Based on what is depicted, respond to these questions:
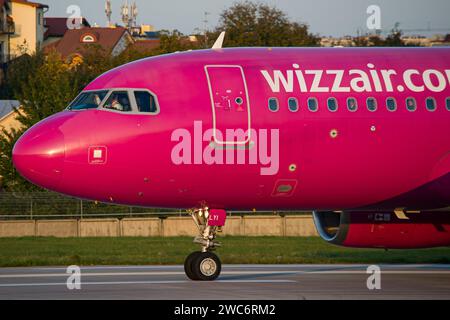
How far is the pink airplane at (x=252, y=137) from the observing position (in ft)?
76.6

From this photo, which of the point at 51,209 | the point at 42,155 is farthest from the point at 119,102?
the point at 51,209

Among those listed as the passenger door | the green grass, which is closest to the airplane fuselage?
the passenger door

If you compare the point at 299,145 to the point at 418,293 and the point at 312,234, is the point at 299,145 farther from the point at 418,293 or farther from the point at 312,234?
Answer: the point at 312,234

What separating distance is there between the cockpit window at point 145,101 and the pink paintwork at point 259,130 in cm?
15

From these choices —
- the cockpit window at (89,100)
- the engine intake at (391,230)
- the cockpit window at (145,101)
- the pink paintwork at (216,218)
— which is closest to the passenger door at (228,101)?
the cockpit window at (145,101)

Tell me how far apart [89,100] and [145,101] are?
1.12 metres

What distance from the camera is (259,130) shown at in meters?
23.8

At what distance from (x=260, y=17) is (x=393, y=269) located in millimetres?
80247

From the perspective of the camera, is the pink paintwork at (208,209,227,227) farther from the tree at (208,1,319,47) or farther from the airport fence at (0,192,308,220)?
the tree at (208,1,319,47)

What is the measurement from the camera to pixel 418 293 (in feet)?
73.5

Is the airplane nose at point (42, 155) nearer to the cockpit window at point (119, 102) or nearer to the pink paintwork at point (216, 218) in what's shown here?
the cockpit window at point (119, 102)

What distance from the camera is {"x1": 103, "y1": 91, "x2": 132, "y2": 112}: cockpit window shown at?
938 inches

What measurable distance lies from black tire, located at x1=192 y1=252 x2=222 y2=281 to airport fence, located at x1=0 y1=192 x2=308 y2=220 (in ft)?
71.0

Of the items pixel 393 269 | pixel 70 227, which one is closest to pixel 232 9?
pixel 70 227
